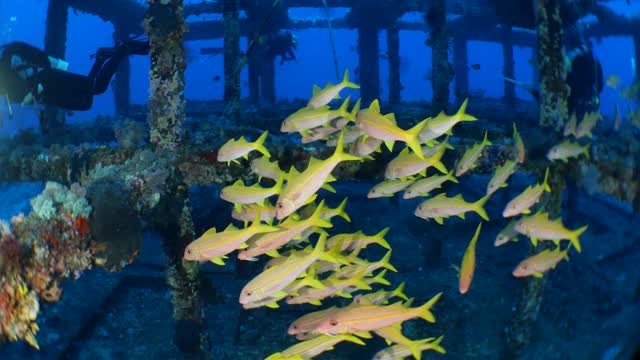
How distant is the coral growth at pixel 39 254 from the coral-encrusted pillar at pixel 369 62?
16.9 metres

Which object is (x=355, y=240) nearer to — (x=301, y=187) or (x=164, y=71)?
(x=301, y=187)

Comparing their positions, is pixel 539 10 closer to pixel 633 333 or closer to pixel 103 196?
pixel 633 333

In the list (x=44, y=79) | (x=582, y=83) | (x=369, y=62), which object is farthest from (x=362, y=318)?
(x=369, y=62)

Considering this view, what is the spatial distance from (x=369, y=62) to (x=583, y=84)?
1069 cm

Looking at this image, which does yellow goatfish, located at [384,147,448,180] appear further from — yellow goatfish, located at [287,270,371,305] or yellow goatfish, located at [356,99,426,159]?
yellow goatfish, located at [287,270,371,305]

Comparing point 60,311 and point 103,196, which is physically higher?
point 103,196

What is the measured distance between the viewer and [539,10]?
6.24m

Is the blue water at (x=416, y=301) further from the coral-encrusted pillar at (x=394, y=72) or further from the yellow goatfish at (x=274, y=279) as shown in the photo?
the coral-encrusted pillar at (x=394, y=72)

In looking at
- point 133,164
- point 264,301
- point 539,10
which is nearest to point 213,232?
point 264,301

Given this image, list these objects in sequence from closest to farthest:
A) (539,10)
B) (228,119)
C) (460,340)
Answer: (539,10)
(460,340)
(228,119)

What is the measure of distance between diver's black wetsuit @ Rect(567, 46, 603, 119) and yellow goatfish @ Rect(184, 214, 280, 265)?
33.0ft

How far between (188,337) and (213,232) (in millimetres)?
2503

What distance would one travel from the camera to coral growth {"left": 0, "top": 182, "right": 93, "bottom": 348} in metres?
3.09

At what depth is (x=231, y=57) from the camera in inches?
428
